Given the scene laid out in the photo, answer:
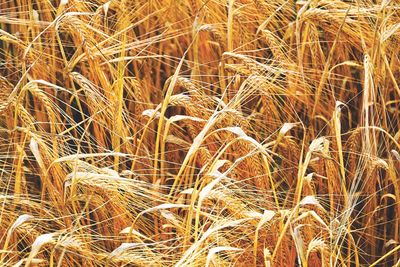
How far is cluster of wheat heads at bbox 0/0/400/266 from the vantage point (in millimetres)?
1451

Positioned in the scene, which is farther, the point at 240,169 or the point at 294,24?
the point at 294,24

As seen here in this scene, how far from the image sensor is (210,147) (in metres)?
1.75

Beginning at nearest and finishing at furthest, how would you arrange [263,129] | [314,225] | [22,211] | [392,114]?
[314,225] < [22,211] < [263,129] < [392,114]

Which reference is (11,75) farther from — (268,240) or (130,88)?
(268,240)

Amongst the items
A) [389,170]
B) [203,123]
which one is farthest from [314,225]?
[203,123]

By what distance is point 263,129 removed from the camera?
1.82 meters

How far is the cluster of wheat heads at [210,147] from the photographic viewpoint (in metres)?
1.45

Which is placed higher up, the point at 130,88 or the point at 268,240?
the point at 130,88

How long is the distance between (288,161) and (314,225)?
0.75 feet

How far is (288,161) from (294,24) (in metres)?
0.36

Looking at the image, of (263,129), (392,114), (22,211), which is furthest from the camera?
(392,114)

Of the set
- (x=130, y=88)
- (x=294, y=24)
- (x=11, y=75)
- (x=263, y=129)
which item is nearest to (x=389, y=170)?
(x=263, y=129)

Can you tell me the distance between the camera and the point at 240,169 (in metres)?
1.63

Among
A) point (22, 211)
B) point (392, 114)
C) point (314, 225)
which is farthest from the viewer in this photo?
point (392, 114)
